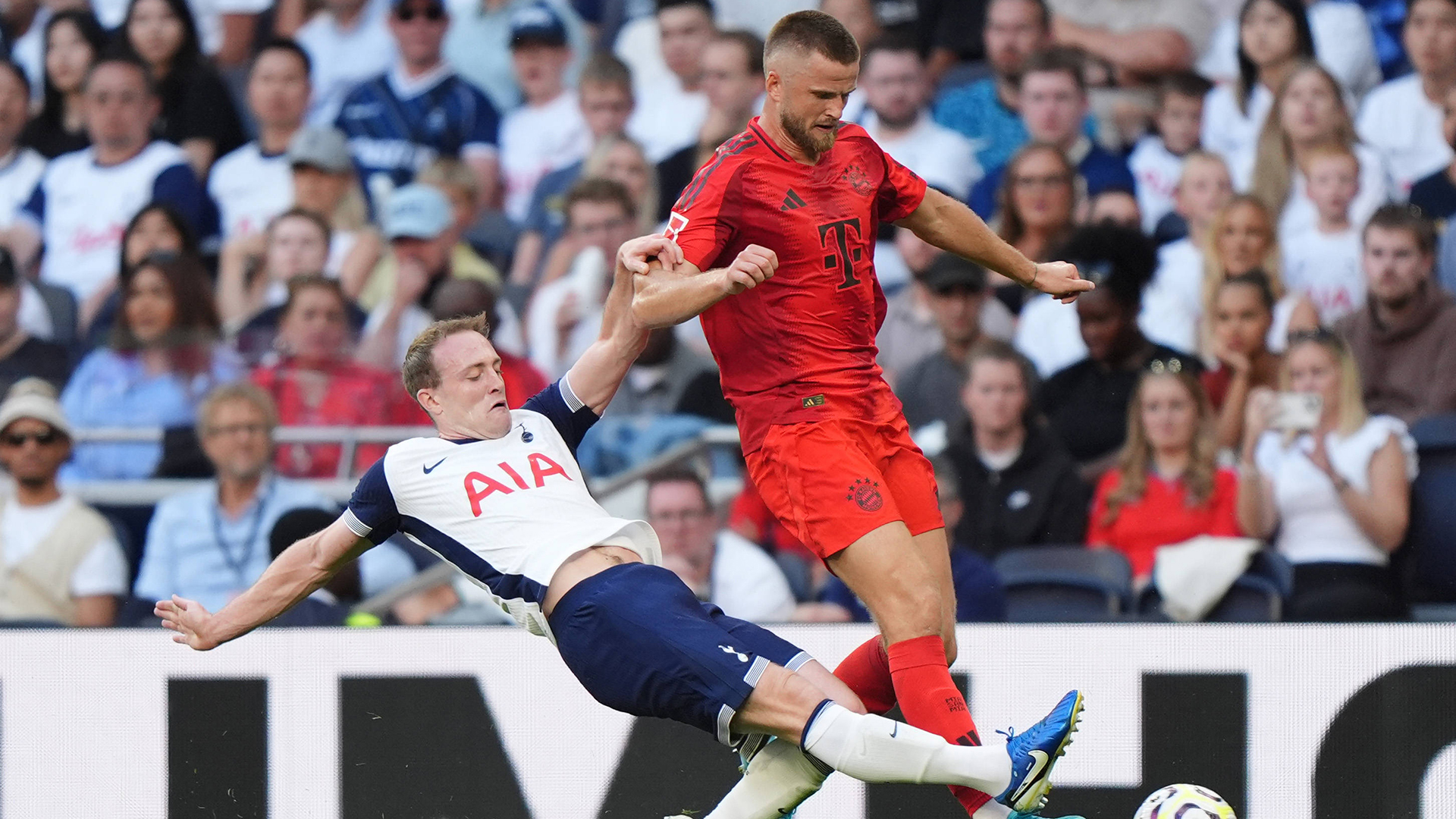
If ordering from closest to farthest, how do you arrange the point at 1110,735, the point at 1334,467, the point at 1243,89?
the point at 1110,735, the point at 1334,467, the point at 1243,89

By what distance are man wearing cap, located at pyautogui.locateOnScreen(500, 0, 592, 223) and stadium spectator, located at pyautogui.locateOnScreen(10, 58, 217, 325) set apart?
1.64 meters

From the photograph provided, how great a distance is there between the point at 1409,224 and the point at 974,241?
124 inches

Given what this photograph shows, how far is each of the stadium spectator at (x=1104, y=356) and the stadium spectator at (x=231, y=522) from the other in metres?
2.92

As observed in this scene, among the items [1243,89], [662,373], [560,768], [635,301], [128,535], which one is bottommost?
[560,768]

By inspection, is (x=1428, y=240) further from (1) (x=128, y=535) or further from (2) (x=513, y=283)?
(1) (x=128, y=535)

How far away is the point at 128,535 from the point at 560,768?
2.75 metres

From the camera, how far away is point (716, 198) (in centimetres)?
452

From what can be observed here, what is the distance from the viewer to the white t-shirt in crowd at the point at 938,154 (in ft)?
27.2

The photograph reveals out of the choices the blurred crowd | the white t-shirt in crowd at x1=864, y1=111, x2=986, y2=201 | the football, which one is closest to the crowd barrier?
the football

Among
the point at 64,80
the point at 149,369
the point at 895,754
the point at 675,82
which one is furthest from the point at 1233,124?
the point at 64,80

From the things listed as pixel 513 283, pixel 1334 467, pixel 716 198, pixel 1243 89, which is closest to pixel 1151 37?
pixel 1243 89

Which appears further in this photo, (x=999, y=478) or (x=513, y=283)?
(x=513, y=283)

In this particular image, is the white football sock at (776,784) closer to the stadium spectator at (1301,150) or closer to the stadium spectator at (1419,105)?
the stadium spectator at (1301,150)

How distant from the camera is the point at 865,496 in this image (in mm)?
4609
